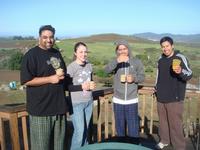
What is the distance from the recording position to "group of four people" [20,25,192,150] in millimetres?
2928

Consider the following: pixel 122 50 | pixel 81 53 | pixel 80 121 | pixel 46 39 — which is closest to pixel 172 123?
pixel 122 50

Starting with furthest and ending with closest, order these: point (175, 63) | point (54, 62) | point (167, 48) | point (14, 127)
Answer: point (167, 48)
point (175, 63)
point (14, 127)
point (54, 62)

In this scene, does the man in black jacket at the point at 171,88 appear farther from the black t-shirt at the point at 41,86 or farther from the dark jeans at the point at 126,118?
the black t-shirt at the point at 41,86

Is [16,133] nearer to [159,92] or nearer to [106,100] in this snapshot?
[106,100]

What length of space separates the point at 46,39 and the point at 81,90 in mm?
734

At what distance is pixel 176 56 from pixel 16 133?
1.96 metres

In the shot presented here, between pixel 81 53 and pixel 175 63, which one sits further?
pixel 175 63

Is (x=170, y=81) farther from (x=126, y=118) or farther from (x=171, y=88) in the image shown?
(x=126, y=118)

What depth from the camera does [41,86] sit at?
115 inches

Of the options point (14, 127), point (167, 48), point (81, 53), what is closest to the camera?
point (14, 127)

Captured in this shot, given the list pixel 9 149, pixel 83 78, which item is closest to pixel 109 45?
pixel 9 149

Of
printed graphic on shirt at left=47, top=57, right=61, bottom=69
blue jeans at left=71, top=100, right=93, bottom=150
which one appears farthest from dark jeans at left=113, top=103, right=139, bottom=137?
printed graphic on shirt at left=47, top=57, right=61, bottom=69

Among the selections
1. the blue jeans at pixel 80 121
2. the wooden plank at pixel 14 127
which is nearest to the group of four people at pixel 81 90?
the blue jeans at pixel 80 121

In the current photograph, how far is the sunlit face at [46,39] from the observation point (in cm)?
294
